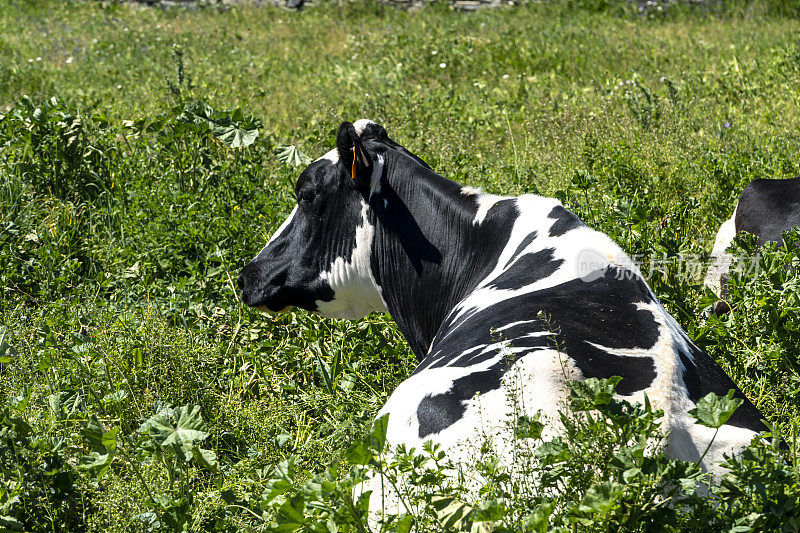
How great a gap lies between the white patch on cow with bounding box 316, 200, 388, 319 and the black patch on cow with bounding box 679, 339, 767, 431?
163 centimetres

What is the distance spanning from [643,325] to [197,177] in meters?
4.32

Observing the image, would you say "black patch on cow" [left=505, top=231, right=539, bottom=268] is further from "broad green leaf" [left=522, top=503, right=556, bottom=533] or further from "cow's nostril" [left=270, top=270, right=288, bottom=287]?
"broad green leaf" [left=522, top=503, right=556, bottom=533]

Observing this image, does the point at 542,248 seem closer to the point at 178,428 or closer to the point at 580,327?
the point at 580,327

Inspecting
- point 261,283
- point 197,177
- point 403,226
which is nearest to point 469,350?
point 403,226

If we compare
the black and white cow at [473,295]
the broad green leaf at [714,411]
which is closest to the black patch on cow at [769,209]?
the black and white cow at [473,295]

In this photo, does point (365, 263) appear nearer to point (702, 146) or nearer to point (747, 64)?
point (702, 146)

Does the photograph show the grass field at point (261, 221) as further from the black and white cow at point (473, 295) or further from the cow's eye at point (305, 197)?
the cow's eye at point (305, 197)

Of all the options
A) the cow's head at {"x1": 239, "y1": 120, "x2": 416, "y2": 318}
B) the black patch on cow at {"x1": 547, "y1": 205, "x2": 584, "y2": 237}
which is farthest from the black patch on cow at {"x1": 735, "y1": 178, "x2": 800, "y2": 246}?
the cow's head at {"x1": 239, "y1": 120, "x2": 416, "y2": 318}

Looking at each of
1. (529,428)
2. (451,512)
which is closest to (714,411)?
(529,428)

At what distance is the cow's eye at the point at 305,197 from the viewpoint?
13.4 ft

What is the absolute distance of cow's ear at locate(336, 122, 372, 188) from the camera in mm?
3768

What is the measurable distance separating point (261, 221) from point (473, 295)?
96.6 inches

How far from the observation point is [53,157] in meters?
6.36

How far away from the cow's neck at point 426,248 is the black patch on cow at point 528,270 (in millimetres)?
212
